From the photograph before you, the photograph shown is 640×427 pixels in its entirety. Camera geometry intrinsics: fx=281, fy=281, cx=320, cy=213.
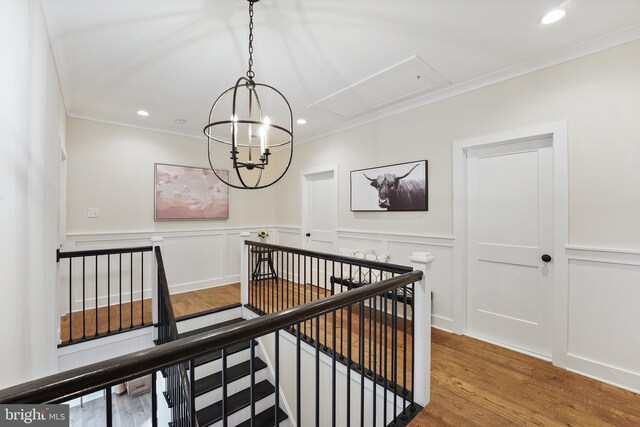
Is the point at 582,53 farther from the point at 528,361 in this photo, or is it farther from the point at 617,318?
the point at 528,361

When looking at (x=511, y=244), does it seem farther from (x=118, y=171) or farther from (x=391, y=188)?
(x=118, y=171)

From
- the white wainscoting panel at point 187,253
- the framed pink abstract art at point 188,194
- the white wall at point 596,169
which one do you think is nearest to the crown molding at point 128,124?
the framed pink abstract art at point 188,194

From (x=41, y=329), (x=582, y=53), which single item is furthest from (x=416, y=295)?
(x=41, y=329)

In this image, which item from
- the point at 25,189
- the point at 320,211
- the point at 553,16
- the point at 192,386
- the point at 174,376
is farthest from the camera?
the point at 320,211

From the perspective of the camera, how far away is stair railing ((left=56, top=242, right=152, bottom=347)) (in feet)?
9.53

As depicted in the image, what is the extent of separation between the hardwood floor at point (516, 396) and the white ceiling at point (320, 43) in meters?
2.54

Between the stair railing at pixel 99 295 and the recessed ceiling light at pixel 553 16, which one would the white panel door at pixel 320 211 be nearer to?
the stair railing at pixel 99 295

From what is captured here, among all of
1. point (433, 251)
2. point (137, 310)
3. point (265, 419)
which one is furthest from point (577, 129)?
point (137, 310)

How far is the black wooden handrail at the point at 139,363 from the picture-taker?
601 millimetres

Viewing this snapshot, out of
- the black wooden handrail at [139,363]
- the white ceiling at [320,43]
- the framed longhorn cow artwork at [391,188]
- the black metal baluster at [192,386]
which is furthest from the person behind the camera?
the framed longhorn cow artwork at [391,188]

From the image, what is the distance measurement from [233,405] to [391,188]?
2.88m

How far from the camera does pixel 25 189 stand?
1552 mm

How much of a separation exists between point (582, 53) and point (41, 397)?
3.52 metres

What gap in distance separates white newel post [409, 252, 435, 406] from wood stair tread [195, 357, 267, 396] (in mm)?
1674
